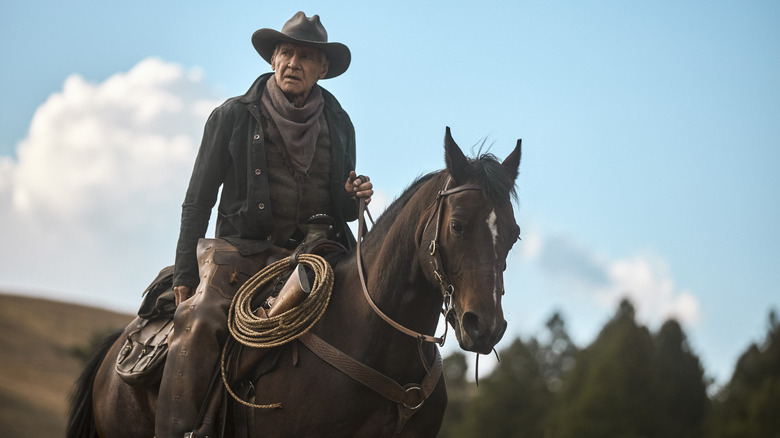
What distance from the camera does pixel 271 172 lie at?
23.1ft

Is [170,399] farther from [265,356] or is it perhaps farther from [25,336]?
[25,336]

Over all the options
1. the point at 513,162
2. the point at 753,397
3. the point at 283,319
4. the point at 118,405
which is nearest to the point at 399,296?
the point at 283,319

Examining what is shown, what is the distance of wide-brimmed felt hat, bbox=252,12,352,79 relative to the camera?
23.9ft

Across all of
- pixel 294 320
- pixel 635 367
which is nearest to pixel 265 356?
pixel 294 320

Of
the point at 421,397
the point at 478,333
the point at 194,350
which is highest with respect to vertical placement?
the point at 478,333

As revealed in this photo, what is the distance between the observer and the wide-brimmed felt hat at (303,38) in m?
7.27

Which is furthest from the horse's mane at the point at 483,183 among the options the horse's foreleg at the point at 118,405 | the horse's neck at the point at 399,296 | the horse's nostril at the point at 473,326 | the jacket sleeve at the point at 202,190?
the horse's foreleg at the point at 118,405

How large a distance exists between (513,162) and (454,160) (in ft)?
2.12

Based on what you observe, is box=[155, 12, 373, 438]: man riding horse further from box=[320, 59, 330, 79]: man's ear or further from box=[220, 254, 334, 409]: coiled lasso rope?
box=[220, 254, 334, 409]: coiled lasso rope

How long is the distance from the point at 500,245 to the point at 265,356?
195 centimetres

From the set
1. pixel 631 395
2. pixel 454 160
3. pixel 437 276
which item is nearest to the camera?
pixel 437 276

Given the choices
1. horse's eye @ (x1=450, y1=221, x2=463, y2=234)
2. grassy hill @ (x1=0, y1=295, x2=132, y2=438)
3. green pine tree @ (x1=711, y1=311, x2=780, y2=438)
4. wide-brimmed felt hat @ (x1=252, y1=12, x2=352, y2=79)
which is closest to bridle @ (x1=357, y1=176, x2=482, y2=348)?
horse's eye @ (x1=450, y1=221, x2=463, y2=234)

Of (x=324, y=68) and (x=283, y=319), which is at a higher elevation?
(x=324, y=68)

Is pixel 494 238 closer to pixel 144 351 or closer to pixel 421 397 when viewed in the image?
pixel 421 397
